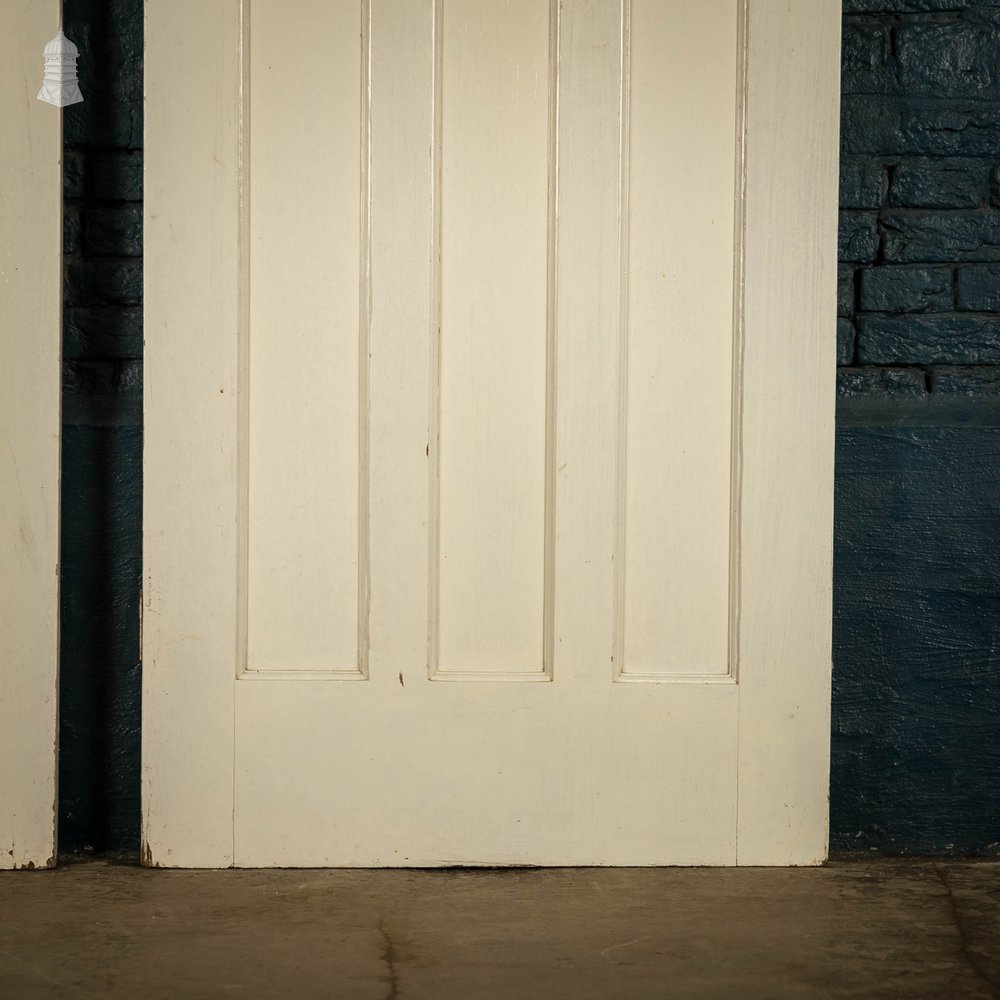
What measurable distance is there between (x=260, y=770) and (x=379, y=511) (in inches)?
21.5

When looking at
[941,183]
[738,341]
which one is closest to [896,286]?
[941,183]

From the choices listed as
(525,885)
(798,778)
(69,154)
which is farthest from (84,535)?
(798,778)

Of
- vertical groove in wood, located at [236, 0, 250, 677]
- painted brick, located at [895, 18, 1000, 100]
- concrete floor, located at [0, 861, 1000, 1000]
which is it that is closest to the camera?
concrete floor, located at [0, 861, 1000, 1000]

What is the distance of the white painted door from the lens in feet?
6.76

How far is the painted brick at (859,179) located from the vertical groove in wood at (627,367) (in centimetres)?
24

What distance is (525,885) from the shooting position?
79.7 inches

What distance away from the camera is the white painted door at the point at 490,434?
206 centimetres

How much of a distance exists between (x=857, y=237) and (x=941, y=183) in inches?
7.8

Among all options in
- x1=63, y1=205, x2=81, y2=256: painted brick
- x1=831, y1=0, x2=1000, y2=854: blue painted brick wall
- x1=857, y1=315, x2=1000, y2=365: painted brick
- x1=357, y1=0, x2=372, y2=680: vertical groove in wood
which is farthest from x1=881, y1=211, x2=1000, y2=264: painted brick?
x1=63, y1=205, x2=81, y2=256: painted brick

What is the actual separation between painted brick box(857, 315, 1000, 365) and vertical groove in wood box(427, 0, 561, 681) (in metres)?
0.64

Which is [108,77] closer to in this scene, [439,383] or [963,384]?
[439,383]

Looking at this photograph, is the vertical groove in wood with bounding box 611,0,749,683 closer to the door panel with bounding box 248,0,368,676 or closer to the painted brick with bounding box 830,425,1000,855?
the painted brick with bounding box 830,425,1000,855

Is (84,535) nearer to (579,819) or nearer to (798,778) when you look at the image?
(579,819)

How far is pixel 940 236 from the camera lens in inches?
85.8
